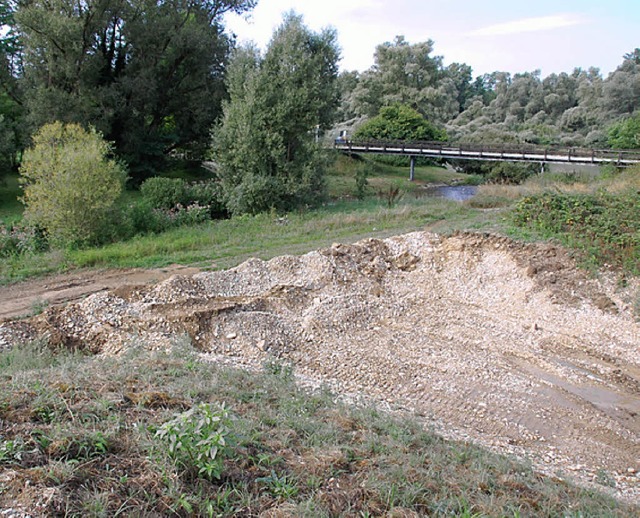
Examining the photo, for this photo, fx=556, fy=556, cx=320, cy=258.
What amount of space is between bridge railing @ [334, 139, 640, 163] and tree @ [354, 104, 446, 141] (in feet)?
21.1

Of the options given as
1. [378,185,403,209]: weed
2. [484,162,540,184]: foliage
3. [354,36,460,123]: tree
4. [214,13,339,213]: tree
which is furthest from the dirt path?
[354,36,460,123]: tree

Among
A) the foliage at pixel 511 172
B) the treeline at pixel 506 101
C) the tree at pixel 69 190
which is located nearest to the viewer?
the tree at pixel 69 190

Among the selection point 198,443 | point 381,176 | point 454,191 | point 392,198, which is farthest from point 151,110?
point 198,443

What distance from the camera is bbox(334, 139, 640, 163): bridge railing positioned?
3469 cm

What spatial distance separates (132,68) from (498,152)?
24.1m

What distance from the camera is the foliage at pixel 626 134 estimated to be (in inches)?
1615

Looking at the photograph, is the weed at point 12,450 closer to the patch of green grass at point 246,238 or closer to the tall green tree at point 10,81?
the patch of green grass at point 246,238

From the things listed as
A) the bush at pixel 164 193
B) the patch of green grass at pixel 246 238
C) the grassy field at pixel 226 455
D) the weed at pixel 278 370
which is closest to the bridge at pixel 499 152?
the patch of green grass at pixel 246 238

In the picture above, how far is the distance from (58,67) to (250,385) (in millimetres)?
24547

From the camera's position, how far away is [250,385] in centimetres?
632

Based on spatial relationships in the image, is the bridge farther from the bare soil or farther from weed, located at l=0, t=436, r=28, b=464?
weed, located at l=0, t=436, r=28, b=464

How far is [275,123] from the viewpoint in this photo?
22266mm

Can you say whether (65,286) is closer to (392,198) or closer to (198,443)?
(198,443)

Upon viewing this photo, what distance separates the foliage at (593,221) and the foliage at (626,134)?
29480 millimetres
